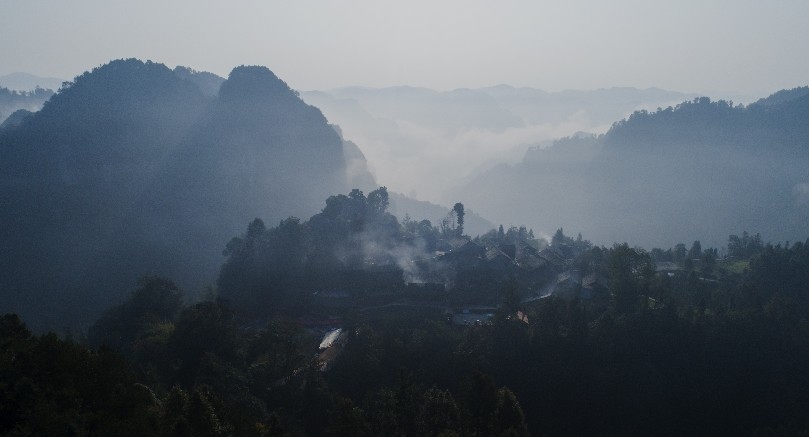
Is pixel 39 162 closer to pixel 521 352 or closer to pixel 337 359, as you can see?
pixel 337 359

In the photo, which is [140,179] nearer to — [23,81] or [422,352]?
[422,352]

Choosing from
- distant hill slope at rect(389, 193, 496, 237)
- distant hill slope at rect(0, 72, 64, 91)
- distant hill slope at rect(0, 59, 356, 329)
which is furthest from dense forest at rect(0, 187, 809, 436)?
distant hill slope at rect(0, 72, 64, 91)

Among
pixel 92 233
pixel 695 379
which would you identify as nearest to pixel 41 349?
pixel 695 379

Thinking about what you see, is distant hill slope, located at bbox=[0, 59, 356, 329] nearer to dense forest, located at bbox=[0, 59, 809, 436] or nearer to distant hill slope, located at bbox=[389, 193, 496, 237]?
dense forest, located at bbox=[0, 59, 809, 436]

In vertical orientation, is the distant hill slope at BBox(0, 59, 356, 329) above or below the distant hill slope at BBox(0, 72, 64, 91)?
below

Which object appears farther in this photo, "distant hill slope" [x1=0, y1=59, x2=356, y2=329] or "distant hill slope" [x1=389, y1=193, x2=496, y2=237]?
"distant hill slope" [x1=389, y1=193, x2=496, y2=237]

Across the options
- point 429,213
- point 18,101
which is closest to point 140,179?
point 429,213

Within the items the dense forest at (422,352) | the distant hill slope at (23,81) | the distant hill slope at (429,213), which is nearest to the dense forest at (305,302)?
the dense forest at (422,352)
